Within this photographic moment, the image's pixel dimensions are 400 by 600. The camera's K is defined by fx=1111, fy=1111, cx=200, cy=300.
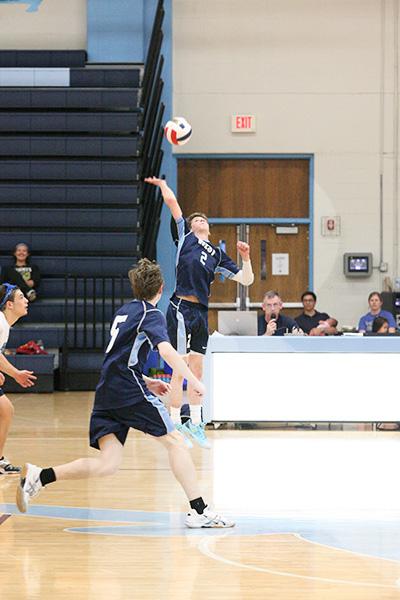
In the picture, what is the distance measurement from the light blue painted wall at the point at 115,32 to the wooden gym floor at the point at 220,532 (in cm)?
762

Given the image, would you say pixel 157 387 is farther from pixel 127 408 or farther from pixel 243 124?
pixel 243 124

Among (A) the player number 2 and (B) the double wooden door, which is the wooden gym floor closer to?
(A) the player number 2

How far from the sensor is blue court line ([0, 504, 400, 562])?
555cm

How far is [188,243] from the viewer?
9.52 meters

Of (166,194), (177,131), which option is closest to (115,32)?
(177,131)

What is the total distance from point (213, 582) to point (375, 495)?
2.47 meters

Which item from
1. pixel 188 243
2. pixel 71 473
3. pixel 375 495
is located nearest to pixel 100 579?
pixel 71 473

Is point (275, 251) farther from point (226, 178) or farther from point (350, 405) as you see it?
point (350, 405)

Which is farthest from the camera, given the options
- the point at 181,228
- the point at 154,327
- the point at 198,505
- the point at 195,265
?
the point at 181,228

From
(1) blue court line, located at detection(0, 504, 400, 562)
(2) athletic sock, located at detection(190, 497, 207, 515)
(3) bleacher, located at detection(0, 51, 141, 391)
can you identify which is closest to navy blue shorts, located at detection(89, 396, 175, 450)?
(2) athletic sock, located at detection(190, 497, 207, 515)

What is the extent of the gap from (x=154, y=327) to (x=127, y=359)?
250mm

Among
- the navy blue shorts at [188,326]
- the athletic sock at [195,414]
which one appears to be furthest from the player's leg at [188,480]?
the navy blue shorts at [188,326]

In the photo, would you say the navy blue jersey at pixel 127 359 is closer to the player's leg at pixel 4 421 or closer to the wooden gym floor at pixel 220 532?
the wooden gym floor at pixel 220 532

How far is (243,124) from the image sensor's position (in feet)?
50.9
